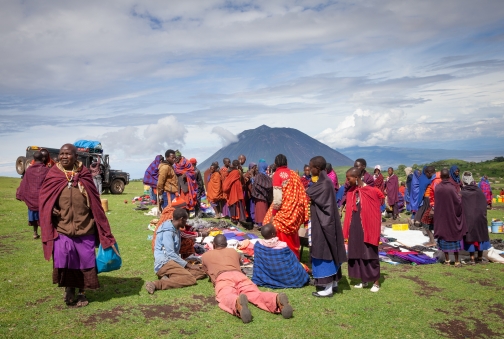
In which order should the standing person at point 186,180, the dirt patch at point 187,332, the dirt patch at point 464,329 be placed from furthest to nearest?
the standing person at point 186,180 < the dirt patch at point 464,329 < the dirt patch at point 187,332

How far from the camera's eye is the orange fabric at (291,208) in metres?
6.98

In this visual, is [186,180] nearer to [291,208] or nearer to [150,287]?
[291,208]

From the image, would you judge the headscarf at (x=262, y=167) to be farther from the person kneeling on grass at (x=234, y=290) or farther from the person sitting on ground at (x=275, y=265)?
the person kneeling on grass at (x=234, y=290)

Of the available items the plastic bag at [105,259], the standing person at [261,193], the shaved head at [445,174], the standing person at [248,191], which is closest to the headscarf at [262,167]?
the standing person at [261,193]

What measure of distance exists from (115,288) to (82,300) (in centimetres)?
81

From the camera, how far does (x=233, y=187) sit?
12828 millimetres

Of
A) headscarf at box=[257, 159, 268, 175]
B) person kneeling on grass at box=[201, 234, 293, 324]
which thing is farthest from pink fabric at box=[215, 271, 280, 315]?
headscarf at box=[257, 159, 268, 175]

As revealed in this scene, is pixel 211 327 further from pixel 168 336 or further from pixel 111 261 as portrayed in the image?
pixel 111 261

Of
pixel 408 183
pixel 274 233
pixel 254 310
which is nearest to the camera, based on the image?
pixel 254 310

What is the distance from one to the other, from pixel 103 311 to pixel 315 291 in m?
3.10

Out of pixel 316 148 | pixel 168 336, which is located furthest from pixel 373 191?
pixel 316 148

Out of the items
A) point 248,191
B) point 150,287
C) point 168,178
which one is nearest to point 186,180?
point 168,178

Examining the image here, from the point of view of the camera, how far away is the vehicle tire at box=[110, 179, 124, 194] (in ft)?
80.0

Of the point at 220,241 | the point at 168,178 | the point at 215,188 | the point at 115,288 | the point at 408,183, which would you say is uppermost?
the point at 168,178
